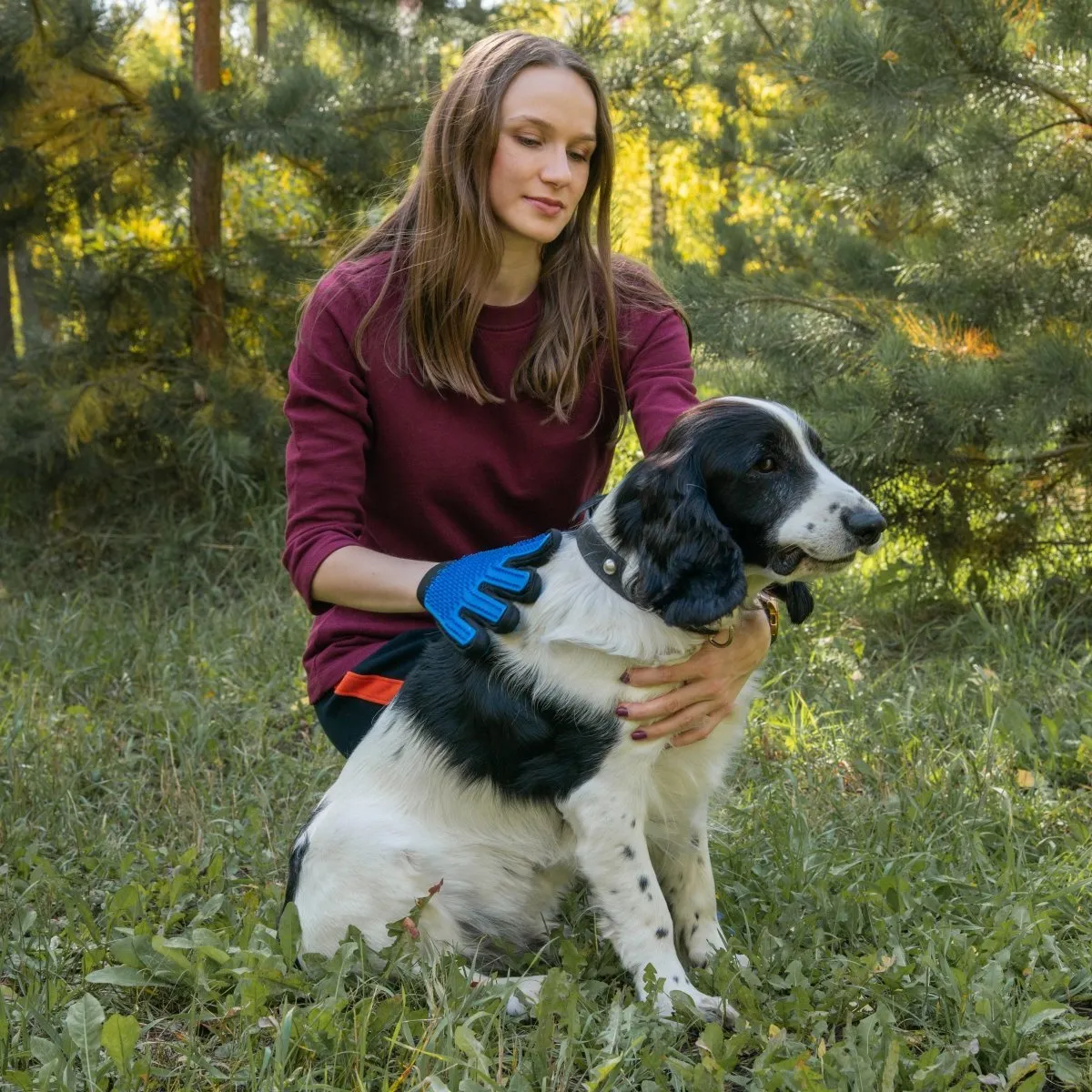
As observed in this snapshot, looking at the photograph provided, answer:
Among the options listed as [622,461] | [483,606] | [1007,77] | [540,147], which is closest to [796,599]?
[483,606]

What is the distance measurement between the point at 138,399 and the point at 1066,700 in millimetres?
4020

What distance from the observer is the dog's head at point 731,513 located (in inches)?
86.6

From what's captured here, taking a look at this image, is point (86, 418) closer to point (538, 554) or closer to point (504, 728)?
point (538, 554)

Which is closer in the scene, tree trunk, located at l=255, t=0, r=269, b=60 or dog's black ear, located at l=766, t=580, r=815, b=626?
dog's black ear, located at l=766, t=580, r=815, b=626

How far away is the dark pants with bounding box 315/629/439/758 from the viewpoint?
111 inches

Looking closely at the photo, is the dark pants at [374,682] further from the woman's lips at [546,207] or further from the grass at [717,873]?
the woman's lips at [546,207]

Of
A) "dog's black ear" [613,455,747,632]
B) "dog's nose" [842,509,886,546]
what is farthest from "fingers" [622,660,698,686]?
"dog's nose" [842,509,886,546]

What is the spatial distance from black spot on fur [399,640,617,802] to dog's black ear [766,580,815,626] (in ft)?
1.62

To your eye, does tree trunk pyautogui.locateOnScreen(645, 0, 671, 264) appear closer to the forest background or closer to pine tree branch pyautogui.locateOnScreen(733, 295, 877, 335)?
the forest background

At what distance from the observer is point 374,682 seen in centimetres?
284

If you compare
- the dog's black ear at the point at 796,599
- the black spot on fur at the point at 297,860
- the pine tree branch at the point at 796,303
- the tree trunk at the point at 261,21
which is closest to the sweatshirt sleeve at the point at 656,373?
the dog's black ear at the point at 796,599

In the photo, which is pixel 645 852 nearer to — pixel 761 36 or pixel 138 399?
pixel 138 399

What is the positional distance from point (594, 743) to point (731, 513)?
18.7 inches

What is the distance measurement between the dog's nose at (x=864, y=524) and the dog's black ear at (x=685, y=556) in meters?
0.20
